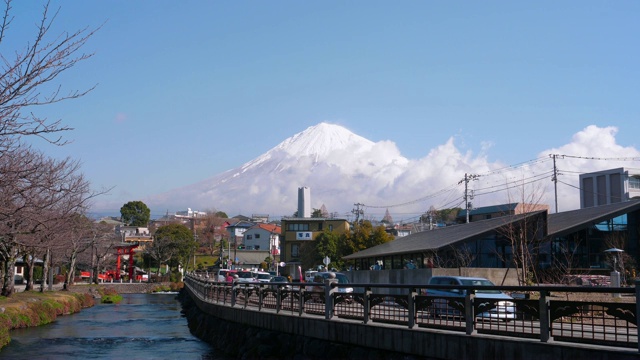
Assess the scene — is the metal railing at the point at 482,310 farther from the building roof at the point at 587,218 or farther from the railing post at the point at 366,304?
the building roof at the point at 587,218

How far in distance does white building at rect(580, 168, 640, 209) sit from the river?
173ft

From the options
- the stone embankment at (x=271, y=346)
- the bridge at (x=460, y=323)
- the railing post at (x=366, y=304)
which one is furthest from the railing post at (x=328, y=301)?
the railing post at (x=366, y=304)

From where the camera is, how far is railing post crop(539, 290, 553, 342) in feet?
37.6

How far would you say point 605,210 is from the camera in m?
41.1

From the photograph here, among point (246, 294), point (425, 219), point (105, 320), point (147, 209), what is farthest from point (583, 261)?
point (147, 209)

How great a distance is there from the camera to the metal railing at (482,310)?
10945mm

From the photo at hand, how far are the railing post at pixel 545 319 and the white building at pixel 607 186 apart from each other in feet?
235

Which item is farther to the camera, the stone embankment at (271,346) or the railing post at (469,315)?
the stone embankment at (271,346)

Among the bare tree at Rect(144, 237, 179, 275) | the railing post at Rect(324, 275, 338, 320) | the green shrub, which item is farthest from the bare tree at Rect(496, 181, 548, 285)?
the bare tree at Rect(144, 237, 179, 275)

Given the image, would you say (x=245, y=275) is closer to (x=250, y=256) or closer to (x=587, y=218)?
(x=587, y=218)

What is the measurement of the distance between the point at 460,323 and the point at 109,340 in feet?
72.4

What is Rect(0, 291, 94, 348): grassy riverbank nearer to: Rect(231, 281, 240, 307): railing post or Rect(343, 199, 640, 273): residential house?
Rect(231, 281, 240, 307): railing post

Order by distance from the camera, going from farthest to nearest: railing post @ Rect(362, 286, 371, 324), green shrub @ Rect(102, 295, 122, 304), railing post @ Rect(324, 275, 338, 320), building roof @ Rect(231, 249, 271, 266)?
building roof @ Rect(231, 249, 271, 266)
green shrub @ Rect(102, 295, 122, 304)
railing post @ Rect(324, 275, 338, 320)
railing post @ Rect(362, 286, 371, 324)

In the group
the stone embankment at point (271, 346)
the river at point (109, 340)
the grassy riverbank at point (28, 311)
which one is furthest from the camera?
the grassy riverbank at point (28, 311)
